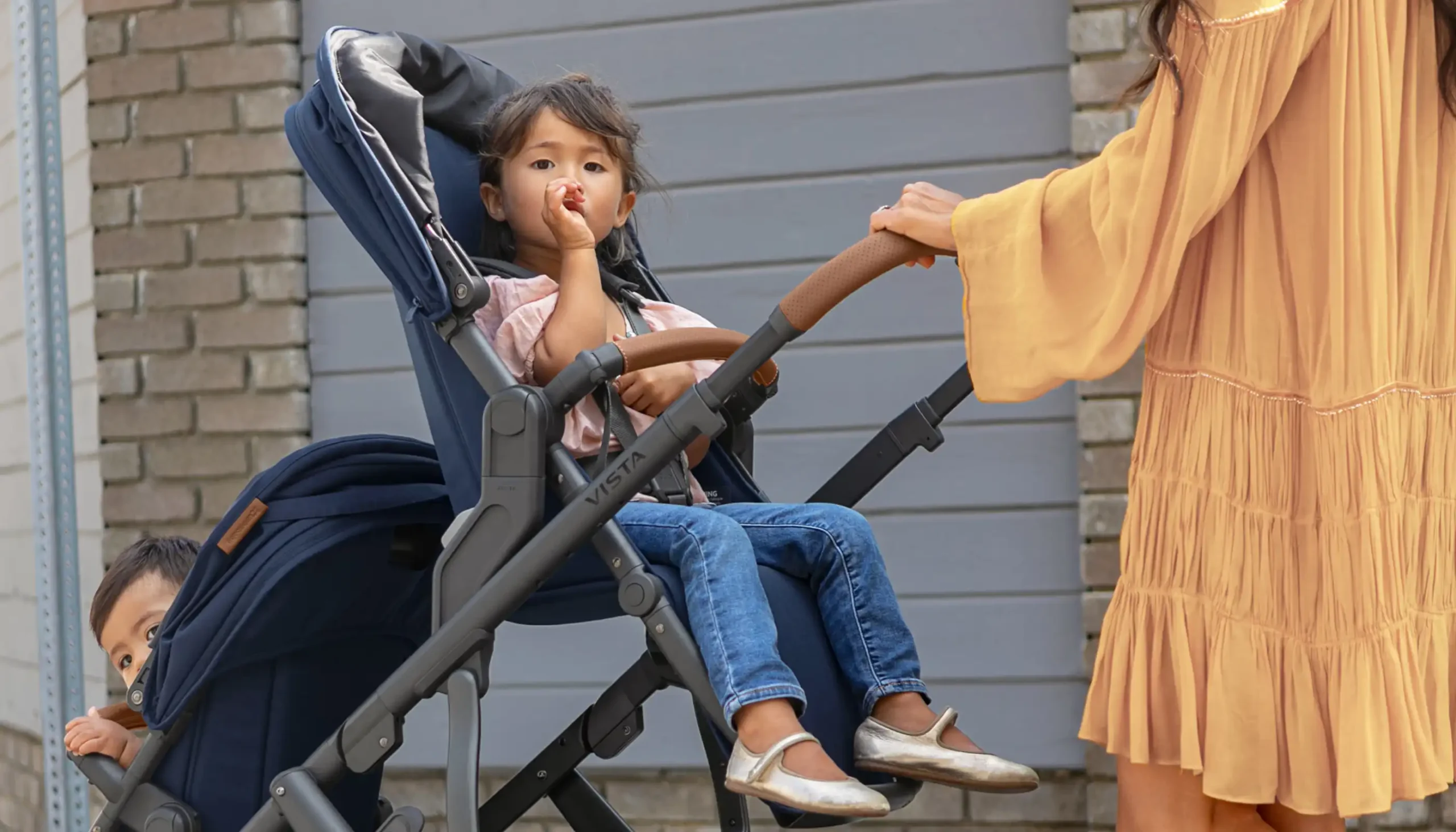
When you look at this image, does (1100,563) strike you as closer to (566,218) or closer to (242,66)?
(566,218)

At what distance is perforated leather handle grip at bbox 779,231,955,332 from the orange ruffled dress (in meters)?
0.09

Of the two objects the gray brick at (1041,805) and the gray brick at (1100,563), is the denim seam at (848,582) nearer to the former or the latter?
the gray brick at (1100,563)

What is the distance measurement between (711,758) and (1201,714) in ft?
2.63

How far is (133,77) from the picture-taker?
11.8 feet

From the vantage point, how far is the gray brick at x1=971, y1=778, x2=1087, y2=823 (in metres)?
3.11

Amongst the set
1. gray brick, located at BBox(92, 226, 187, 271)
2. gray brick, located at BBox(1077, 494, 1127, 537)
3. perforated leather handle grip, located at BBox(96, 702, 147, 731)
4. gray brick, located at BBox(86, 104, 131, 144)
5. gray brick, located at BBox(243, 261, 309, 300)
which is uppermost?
gray brick, located at BBox(86, 104, 131, 144)

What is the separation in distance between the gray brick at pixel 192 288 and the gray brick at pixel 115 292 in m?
0.03

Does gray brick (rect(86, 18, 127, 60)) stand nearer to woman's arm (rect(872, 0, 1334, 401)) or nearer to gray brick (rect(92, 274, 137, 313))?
Answer: gray brick (rect(92, 274, 137, 313))

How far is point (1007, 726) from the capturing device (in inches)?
124

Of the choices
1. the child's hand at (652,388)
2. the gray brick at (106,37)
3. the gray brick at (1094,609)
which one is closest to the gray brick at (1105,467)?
the gray brick at (1094,609)

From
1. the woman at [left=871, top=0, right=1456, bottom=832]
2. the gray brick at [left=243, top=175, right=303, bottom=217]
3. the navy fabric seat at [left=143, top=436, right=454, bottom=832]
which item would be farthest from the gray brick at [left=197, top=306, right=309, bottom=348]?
the woman at [left=871, top=0, right=1456, bottom=832]

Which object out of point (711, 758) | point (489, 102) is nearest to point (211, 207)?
point (489, 102)

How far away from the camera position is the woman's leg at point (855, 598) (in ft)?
5.69

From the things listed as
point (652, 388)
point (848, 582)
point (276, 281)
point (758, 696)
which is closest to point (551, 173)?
point (652, 388)
